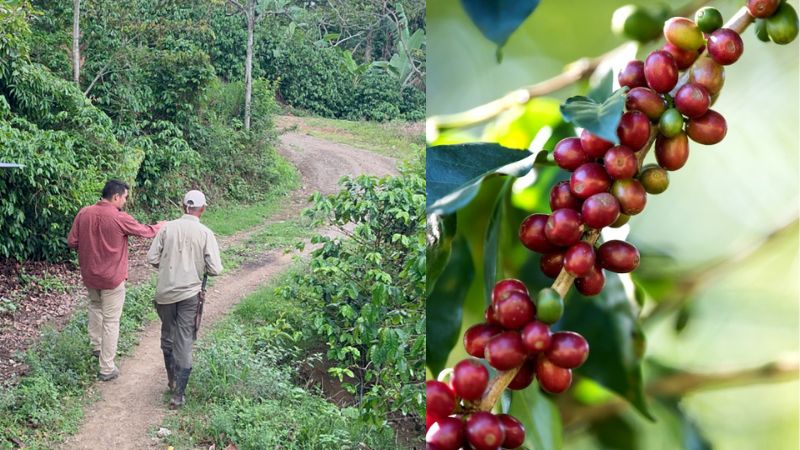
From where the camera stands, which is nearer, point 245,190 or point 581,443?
point 581,443

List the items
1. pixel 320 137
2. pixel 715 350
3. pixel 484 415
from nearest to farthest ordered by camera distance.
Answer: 1. pixel 484 415
2. pixel 715 350
3. pixel 320 137

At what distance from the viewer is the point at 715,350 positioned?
0.85 m

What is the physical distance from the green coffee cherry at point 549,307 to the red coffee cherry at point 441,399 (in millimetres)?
93

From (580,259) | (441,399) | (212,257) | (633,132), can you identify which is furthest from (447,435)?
(212,257)

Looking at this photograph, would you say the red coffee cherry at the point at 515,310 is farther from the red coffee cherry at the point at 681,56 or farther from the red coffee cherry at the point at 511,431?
the red coffee cherry at the point at 681,56

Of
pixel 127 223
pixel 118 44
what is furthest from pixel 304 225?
pixel 118 44

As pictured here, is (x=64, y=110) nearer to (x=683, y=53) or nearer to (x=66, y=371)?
(x=66, y=371)

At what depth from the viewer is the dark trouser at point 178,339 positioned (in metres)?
1.58

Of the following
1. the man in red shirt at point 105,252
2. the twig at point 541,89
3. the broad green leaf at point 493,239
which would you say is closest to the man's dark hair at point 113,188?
the man in red shirt at point 105,252

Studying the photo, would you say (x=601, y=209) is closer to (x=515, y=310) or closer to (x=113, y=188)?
(x=515, y=310)

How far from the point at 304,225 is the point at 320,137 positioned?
190 mm

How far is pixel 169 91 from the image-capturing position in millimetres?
1590

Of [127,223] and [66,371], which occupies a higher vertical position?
[127,223]

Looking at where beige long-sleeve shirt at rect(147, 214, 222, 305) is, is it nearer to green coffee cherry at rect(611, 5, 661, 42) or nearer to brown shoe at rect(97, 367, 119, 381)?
brown shoe at rect(97, 367, 119, 381)
